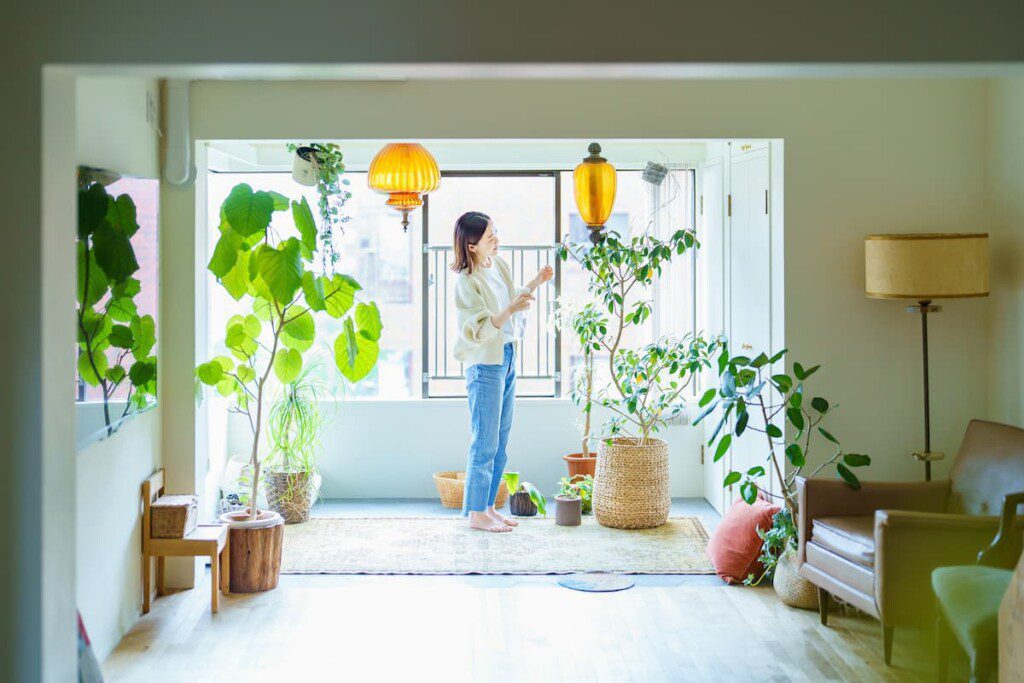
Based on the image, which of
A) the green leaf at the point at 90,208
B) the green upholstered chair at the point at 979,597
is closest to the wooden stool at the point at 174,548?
the green leaf at the point at 90,208

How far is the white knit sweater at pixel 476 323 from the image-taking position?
5.48 metres

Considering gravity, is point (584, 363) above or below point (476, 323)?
below

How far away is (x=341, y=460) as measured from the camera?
21.7ft

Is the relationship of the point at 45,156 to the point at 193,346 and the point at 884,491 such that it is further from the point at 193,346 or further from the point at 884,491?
the point at 884,491

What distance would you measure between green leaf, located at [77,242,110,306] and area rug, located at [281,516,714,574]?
6.23ft

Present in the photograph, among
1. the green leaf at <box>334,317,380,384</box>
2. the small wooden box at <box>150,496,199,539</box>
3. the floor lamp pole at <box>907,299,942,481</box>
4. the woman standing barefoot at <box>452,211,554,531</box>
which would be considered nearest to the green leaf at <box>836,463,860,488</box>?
the floor lamp pole at <box>907,299,942,481</box>

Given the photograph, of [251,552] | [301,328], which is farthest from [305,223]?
[251,552]

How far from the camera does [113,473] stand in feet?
13.4

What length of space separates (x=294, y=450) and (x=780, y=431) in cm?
285

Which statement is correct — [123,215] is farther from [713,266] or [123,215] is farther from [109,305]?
[713,266]

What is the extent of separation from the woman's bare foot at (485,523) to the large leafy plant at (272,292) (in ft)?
3.96

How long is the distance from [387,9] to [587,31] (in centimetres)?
47

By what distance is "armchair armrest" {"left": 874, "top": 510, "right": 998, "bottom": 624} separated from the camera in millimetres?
3715

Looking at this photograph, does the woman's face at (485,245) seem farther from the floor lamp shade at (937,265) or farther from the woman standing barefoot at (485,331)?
the floor lamp shade at (937,265)
